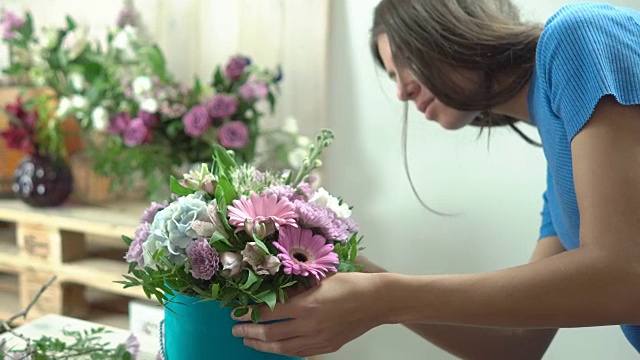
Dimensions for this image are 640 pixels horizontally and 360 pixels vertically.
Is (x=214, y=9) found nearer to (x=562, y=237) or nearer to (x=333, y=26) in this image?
(x=333, y=26)

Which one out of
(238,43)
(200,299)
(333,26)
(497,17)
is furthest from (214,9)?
(200,299)

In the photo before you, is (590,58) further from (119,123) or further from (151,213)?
(119,123)

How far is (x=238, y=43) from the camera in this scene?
197cm

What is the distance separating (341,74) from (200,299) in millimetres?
1099

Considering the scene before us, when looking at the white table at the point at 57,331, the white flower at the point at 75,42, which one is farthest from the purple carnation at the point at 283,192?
the white flower at the point at 75,42

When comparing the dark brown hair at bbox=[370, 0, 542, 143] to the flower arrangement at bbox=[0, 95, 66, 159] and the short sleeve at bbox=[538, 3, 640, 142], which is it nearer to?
the short sleeve at bbox=[538, 3, 640, 142]

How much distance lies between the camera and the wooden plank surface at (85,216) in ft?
6.03

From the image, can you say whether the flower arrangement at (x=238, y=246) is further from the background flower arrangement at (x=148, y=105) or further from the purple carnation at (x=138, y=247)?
the background flower arrangement at (x=148, y=105)

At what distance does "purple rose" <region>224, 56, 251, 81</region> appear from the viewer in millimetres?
1831

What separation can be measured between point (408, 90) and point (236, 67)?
30.4 inches

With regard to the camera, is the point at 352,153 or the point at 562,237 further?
the point at 352,153

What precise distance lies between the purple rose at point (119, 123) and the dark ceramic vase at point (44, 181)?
0.22 metres

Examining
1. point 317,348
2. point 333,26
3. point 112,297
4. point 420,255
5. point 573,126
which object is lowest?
point 112,297

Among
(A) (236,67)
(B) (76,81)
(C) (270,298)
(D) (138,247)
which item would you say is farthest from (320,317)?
(B) (76,81)
